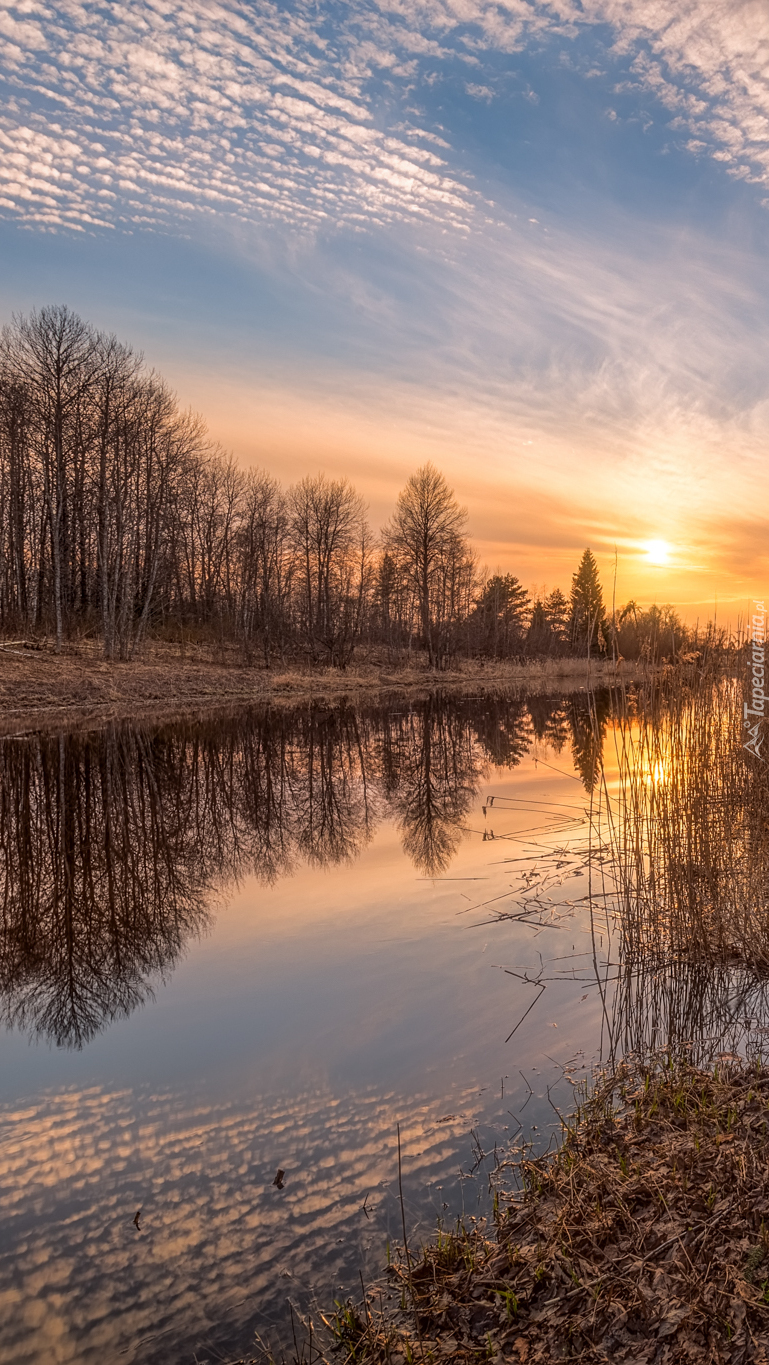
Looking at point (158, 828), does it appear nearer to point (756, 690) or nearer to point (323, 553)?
point (756, 690)

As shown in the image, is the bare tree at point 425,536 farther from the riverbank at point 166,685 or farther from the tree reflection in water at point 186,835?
the tree reflection in water at point 186,835

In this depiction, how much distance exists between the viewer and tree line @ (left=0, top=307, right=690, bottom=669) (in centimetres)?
3481

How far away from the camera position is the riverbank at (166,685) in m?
26.0

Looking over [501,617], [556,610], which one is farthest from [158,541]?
[556,610]

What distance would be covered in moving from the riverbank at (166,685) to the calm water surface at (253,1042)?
896 centimetres

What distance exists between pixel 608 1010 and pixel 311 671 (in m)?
40.0

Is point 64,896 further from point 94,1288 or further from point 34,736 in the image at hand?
point 34,736

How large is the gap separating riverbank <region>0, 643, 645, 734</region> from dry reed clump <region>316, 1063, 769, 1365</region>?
519 inches

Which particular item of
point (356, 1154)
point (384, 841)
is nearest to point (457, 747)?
point (384, 841)

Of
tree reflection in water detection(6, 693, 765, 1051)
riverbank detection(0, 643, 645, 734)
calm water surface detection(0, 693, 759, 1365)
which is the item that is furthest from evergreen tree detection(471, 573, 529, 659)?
calm water surface detection(0, 693, 759, 1365)

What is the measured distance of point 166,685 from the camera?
32.5 m

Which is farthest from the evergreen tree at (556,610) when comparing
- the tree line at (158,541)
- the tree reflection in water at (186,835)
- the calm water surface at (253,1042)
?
the calm water surface at (253,1042)

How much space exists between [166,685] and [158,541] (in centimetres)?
1143

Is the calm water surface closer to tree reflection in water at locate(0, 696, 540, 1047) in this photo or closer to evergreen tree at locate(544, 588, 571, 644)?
tree reflection in water at locate(0, 696, 540, 1047)
